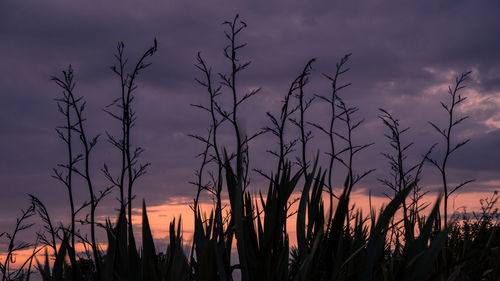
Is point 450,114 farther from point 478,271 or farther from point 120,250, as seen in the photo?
point 120,250

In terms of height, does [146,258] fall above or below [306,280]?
above

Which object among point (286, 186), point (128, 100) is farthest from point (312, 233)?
point (128, 100)

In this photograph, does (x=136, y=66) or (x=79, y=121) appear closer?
(x=136, y=66)

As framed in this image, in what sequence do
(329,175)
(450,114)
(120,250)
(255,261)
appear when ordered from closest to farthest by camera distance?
(255,261) → (120,250) → (329,175) → (450,114)

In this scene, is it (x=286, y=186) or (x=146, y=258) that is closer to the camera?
(x=286, y=186)

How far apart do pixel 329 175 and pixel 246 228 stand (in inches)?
87.2

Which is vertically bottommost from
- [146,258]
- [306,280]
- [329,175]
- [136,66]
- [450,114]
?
[306,280]

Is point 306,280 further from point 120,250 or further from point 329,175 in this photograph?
point 329,175

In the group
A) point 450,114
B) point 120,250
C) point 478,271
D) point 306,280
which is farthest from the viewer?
point 450,114

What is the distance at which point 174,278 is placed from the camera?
3.16 meters

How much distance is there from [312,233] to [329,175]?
170cm

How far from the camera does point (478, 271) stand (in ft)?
14.7

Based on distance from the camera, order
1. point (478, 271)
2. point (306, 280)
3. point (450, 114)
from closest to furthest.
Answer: point (306, 280)
point (478, 271)
point (450, 114)

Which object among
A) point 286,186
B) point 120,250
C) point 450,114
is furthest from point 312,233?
point 450,114
